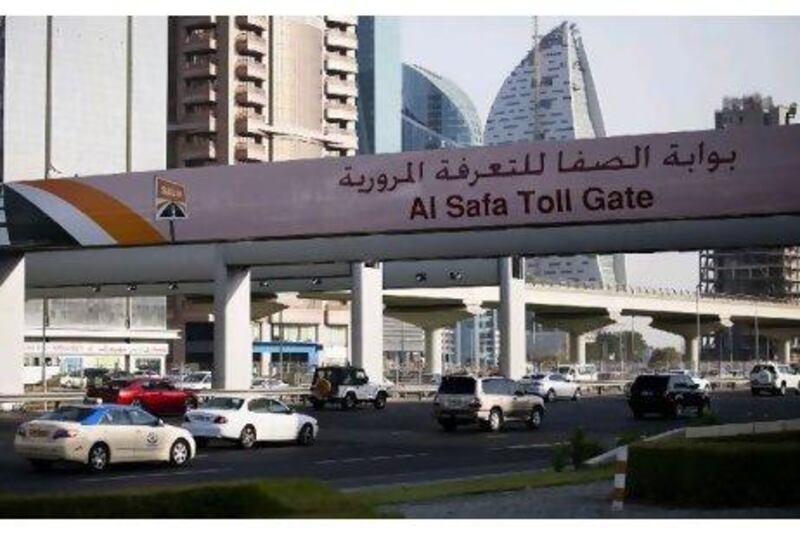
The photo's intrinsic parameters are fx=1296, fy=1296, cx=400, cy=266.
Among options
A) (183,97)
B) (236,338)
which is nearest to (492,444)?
(236,338)

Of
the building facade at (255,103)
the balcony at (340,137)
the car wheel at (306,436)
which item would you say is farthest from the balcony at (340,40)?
the car wheel at (306,436)

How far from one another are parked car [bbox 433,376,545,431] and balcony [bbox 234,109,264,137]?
3602 inches

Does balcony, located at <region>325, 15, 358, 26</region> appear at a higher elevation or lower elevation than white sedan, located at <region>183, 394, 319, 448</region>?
higher

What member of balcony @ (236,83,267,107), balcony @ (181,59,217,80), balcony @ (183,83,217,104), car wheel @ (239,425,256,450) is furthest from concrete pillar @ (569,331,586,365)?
car wheel @ (239,425,256,450)

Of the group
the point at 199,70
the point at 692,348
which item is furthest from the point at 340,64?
the point at 692,348

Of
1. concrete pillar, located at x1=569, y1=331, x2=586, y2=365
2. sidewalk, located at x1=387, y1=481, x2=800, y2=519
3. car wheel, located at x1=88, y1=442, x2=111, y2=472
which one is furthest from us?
concrete pillar, located at x1=569, y1=331, x2=586, y2=365

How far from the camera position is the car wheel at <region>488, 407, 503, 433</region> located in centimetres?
4103

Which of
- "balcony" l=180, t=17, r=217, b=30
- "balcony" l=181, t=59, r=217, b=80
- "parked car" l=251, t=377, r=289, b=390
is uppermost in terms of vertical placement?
"balcony" l=180, t=17, r=217, b=30

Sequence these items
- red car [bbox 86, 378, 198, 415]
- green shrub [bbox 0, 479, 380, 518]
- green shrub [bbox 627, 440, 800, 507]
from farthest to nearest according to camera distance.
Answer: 1. red car [bbox 86, 378, 198, 415]
2. green shrub [bbox 627, 440, 800, 507]
3. green shrub [bbox 0, 479, 380, 518]

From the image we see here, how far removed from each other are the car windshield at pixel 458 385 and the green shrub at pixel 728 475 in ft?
72.8

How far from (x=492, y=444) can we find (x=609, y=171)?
8.37 m

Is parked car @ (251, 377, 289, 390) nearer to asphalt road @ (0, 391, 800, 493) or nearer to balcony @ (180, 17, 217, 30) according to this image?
asphalt road @ (0, 391, 800, 493)

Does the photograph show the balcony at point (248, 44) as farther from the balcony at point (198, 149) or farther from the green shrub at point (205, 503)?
the green shrub at point (205, 503)

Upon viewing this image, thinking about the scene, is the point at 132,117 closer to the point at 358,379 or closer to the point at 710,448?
the point at 358,379
